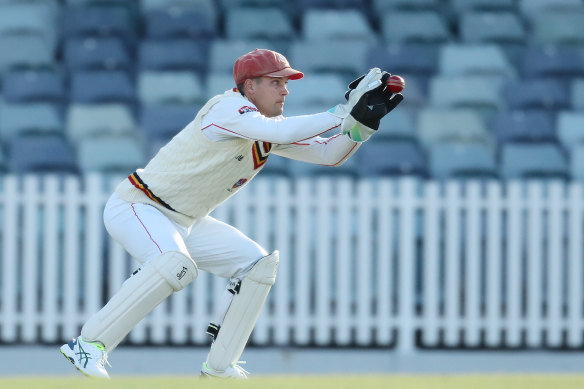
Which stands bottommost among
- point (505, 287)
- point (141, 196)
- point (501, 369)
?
point (501, 369)

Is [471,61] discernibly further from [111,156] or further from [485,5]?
[111,156]

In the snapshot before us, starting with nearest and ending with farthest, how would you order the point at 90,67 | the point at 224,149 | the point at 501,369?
the point at 224,149 < the point at 501,369 < the point at 90,67

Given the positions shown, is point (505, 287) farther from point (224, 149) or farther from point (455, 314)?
point (224, 149)

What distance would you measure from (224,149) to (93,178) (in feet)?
9.70

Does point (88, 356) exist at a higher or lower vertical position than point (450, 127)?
lower

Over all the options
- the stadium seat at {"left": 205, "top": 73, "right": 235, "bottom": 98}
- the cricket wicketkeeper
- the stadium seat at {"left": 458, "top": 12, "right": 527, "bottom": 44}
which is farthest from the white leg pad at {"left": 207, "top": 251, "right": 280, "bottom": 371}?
the stadium seat at {"left": 458, "top": 12, "right": 527, "bottom": 44}

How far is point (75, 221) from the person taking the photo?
7285 mm

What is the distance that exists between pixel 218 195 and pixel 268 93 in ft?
1.50

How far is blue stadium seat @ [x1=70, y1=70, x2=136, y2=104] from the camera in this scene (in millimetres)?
8617

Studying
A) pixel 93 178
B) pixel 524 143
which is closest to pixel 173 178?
pixel 93 178

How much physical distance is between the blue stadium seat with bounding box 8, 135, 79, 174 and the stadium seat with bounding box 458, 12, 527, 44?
3.40m

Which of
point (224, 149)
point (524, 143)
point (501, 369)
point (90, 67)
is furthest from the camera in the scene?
point (90, 67)

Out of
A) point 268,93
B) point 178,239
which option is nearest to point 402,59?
point 268,93

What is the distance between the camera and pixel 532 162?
7.97 m
